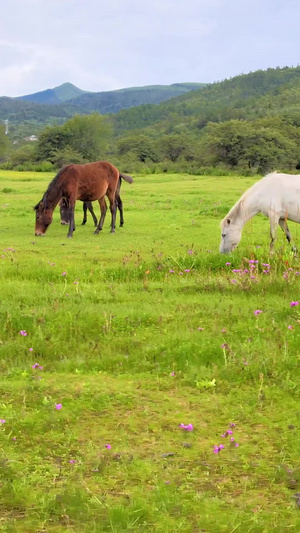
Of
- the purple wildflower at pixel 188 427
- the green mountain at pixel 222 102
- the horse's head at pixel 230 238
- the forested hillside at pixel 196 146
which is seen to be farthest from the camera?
the green mountain at pixel 222 102

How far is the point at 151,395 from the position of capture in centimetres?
486

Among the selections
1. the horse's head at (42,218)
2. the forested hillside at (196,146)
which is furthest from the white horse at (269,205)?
the forested hillside at (196,146)

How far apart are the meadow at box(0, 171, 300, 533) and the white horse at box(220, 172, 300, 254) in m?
1.06

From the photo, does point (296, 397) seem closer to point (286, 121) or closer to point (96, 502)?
point (96, 502)

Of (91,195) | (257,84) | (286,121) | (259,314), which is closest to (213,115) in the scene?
(286,121)

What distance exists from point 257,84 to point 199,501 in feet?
565

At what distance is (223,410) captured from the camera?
4.57 metres

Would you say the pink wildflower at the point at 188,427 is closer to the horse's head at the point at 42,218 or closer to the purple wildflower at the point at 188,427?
the purple wildflower at the point at 188,427

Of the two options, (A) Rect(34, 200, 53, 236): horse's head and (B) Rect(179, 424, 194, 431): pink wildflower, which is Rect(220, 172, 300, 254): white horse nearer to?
(A) Rect(34, 200, 53, 236): horse's head

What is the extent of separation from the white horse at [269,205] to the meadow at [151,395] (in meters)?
1.06

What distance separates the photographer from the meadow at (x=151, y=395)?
10.8 feet

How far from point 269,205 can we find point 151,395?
21.7 ft

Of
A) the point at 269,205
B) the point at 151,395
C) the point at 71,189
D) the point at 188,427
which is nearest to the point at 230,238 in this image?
the point at 269,205

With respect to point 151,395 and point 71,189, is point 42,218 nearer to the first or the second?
point 71,189
